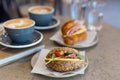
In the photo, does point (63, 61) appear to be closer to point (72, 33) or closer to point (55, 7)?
point (72, 33)

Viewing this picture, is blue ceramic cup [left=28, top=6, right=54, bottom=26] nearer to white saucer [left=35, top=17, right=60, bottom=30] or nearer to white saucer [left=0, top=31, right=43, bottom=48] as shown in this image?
white saucer [left=35, top=17, right=60, bottom=30]

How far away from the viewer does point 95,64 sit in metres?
0.73

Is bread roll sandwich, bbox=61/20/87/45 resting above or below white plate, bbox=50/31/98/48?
above

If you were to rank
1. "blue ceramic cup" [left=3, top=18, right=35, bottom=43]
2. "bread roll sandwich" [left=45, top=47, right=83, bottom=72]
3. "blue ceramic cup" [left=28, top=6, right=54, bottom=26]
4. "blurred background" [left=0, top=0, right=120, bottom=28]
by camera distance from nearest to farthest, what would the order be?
1. "bread roll sandwich" [left=45, top=47, right=83, bottom=72]
2. "blue ceramic cup" [left=3, top=18, right=35, bottom=43]
3. "blue ceramic cup" [left=28, top=6, right=54, bottom=26]
4. "blurred background" [left=0, top=0, right=120, bottom=28]

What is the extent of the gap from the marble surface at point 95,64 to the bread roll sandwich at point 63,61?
0.04 meters

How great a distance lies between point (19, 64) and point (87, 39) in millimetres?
346

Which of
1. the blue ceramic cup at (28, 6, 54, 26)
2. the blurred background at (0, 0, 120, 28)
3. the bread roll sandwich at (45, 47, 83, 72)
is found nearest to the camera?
the bread roll sandwich at (45, 47, 83, 72)

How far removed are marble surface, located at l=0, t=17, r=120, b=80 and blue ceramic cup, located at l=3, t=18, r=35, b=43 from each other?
53 mm

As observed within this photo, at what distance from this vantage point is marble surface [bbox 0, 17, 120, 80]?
0.66 m

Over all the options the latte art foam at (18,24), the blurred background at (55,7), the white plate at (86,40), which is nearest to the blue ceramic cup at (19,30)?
the latte art foam at (18,24)

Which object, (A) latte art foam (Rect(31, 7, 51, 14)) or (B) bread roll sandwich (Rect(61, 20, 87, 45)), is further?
(A) latte art foam (Rect(31, 7, 51, 14))

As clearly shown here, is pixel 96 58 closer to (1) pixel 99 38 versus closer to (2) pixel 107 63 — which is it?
(2) pixel 107 63

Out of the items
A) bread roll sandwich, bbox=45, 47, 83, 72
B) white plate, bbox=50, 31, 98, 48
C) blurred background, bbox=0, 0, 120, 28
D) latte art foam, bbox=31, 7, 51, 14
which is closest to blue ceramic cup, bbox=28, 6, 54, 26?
latte art foam, bbox=31, 7, 51, 14

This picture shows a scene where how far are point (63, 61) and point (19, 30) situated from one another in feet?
0.81
